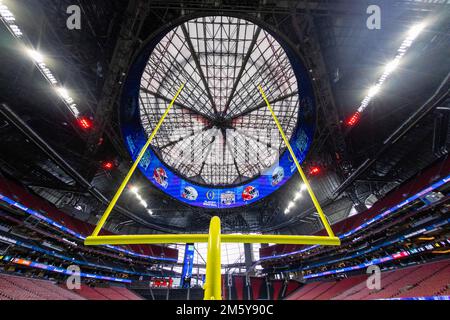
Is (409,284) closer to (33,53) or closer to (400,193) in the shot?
(400,193)

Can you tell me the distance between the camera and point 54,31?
7727 mm

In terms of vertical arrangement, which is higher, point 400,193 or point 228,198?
point 228,198

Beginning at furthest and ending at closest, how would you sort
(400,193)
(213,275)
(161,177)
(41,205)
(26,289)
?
(161,177)
(41,205)
(400,193)
(26,289)
(213,275)

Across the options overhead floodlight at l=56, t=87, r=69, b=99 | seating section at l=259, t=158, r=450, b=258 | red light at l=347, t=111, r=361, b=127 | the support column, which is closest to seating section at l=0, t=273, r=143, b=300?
overhead floodlight at l=56, t=87, r=69, b=99

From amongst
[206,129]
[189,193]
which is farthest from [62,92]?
[189,193]

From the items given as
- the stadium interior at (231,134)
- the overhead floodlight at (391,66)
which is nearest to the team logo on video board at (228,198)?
the stadium interior at (231,134)

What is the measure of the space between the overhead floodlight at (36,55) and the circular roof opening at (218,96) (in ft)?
28.1

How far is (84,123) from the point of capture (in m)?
10.8

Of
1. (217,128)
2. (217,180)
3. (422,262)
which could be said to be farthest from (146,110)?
(422,262)

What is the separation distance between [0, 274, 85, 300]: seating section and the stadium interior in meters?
0.18

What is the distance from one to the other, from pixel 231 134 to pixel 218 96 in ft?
15.6

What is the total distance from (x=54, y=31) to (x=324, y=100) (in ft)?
42.2

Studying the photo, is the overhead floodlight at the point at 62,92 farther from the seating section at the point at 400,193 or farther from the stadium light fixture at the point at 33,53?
the seating section at the point at 400,193

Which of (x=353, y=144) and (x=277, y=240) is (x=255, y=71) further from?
(x=277, y=240)
